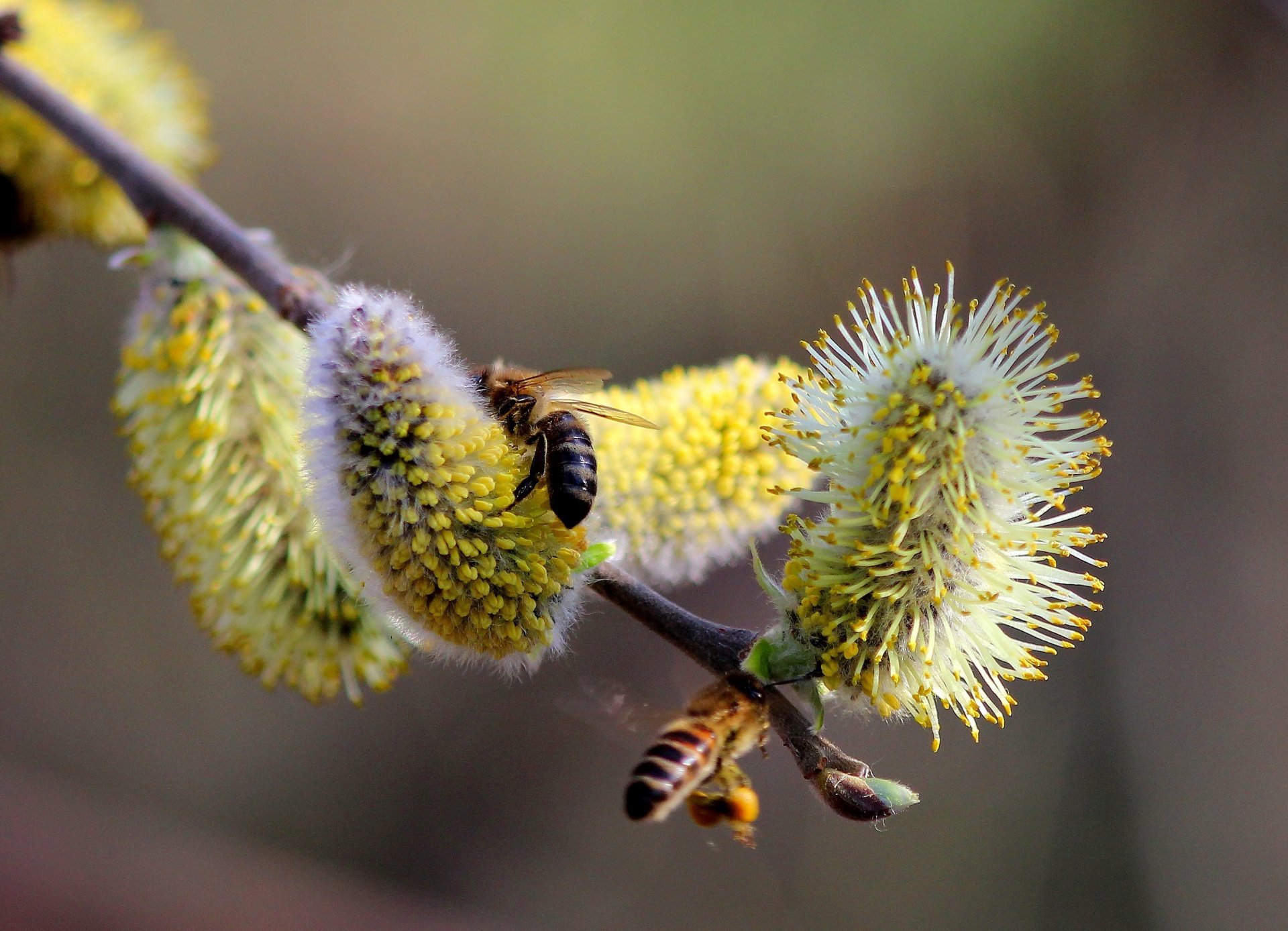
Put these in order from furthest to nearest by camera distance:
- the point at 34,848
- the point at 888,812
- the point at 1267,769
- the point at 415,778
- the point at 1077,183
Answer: the point at 1077,183 → the point at 415,778 → the point at 1267,769 → the point at 34,848 → the point at 888,812

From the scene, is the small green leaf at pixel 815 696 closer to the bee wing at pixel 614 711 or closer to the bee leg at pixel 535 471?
the bee wing at pixel 614 711

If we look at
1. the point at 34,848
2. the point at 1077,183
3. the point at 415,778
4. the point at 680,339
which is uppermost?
the point at 1077,183

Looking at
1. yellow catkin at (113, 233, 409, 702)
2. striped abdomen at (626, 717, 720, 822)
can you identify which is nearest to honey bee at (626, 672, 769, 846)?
striped abdomen at (626, 717, 720, 822)

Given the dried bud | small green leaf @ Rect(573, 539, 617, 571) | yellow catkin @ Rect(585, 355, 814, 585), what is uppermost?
yellow catkin @ Rect(585, 355, 814, 585)

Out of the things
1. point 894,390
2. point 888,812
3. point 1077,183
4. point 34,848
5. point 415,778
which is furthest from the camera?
point 1077,183

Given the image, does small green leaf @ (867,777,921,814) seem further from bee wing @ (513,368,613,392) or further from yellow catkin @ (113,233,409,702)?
yellow catkin @ (113,233,409,702)

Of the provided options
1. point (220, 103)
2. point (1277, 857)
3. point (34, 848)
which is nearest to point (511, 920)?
point (34, 848)

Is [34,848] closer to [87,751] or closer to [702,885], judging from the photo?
[87,751]

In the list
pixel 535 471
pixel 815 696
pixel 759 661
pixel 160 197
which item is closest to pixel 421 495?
pixel 535 471

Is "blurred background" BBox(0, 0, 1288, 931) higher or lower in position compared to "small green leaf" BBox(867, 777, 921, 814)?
higher
